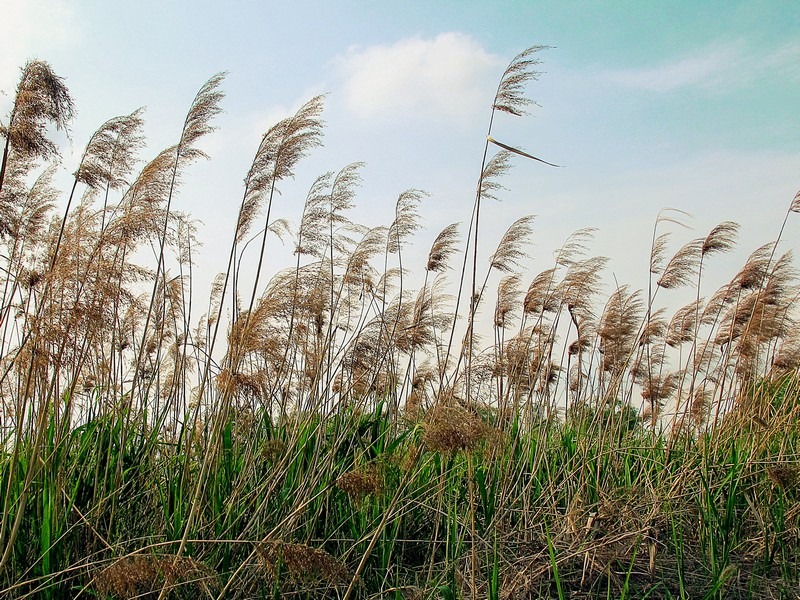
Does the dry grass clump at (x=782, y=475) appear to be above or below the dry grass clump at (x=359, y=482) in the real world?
above

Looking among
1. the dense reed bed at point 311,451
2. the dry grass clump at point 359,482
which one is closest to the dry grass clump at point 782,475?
the dense reed bed at point 311,451

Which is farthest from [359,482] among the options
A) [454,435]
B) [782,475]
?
[782,475]

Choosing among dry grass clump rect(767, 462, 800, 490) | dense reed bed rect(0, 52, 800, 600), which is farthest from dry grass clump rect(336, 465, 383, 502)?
dry grass clump rect(767, 462, 800, 490)

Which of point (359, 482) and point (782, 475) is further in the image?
point (782, 475)

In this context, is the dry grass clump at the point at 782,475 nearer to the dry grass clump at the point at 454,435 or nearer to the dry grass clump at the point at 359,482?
the dry grass clump at the point at 454,435

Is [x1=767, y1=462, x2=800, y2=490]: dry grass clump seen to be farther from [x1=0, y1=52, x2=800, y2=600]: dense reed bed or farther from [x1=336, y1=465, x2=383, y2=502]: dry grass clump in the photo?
[x1=336, y1=465, x2=383, y2=502]: dry grass clump

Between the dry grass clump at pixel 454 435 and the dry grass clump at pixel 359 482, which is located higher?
the dry grass clump at pixel 454 435

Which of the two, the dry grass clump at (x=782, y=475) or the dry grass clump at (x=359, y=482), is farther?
the dry grass clump at (x=782, y=475)

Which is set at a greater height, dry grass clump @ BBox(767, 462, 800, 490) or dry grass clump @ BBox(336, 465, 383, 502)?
dry grass clump @ BBox(767, 462, 800, 490)

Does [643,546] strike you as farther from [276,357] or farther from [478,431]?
[276,357]

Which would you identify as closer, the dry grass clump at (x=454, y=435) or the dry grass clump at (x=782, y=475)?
the dry grass clump at (x=454, y=435)

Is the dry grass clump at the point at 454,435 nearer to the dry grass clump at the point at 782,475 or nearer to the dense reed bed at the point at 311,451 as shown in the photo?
the dense reed bed at the point at 311,451

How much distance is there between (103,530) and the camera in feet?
11.7

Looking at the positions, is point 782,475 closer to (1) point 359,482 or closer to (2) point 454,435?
(2) point 454,435
